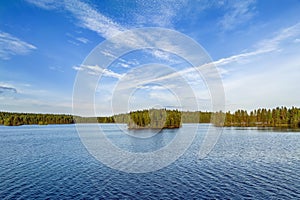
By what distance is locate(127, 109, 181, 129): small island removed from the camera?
131 metres

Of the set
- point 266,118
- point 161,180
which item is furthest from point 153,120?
point 161,180

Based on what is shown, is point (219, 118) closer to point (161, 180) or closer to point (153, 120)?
point (153, 120)

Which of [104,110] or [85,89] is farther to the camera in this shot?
[104,110]

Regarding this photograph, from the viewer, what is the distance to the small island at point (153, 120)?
429 ft

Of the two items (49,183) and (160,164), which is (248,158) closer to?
(160,164)

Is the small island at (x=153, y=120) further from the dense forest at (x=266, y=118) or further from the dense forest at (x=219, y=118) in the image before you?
the dense forest at (x=266, y=118)

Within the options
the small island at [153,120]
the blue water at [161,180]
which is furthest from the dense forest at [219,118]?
the blue water at [161,180]

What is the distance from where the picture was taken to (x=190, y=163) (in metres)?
34.3

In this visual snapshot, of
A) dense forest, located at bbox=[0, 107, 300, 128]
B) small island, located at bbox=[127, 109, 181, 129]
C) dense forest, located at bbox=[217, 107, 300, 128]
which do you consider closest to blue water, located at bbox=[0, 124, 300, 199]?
dense forest, located at bbox=[0, 107, 300, 128]

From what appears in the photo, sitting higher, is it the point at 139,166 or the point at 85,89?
the point at 85,89

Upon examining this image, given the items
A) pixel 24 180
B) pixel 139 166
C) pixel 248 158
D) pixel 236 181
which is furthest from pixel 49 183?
pixel 248 158

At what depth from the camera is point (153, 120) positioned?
5310 inches

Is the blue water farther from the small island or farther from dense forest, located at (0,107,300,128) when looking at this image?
the small island

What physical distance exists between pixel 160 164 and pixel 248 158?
574 inches
